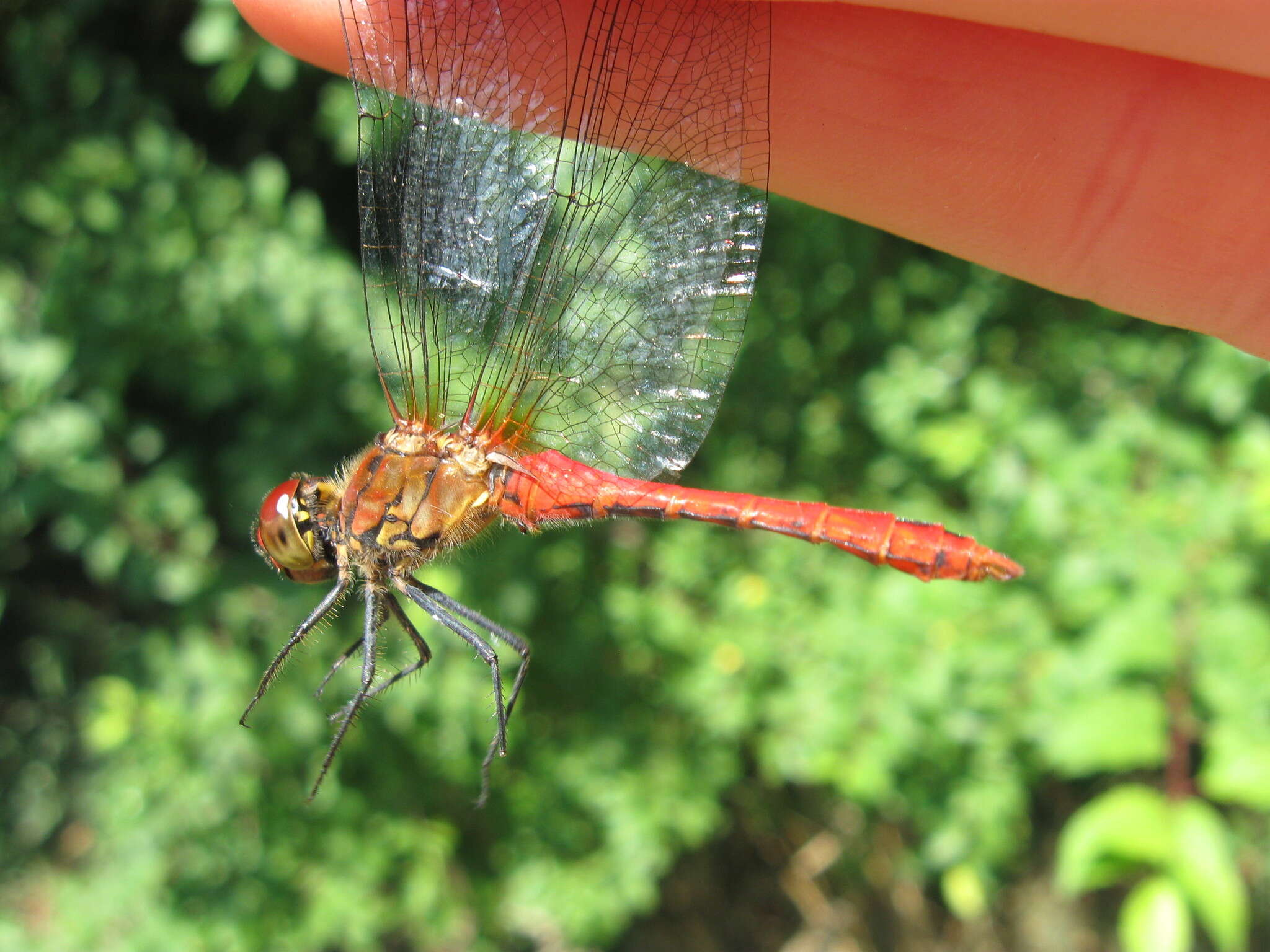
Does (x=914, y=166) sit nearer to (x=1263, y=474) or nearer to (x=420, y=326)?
(x=420, y=326)

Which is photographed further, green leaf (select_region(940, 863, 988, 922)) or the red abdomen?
green leaf (select_region(940, 863, 988, 922))

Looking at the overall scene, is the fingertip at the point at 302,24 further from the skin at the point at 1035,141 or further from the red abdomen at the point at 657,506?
the red abdomen at the point at 657,506

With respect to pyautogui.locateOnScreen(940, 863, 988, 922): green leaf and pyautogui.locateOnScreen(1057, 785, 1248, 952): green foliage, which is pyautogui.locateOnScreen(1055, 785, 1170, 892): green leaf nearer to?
pyautogui.locateOnScreen(1057, 785, 1248, 952): green foliage

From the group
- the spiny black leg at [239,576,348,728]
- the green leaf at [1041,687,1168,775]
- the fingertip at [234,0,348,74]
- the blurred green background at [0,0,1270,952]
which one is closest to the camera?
the fingertip at [234,0,348,74]

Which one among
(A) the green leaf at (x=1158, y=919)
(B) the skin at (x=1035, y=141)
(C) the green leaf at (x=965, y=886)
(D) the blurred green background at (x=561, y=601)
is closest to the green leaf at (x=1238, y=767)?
(D) the blurred green background at (x=561, y=601)

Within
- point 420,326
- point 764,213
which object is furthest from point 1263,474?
point 420,326

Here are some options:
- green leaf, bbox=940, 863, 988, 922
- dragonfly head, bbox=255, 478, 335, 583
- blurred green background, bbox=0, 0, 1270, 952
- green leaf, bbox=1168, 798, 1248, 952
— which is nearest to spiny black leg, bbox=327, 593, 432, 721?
dragonfly head, bbox=255, 478, 335, 583

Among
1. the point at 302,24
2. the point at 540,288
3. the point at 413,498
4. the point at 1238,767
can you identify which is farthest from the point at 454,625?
the point at 1238,767

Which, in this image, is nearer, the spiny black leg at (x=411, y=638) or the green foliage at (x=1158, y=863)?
the spiny black leg at (x=411, y=638)
